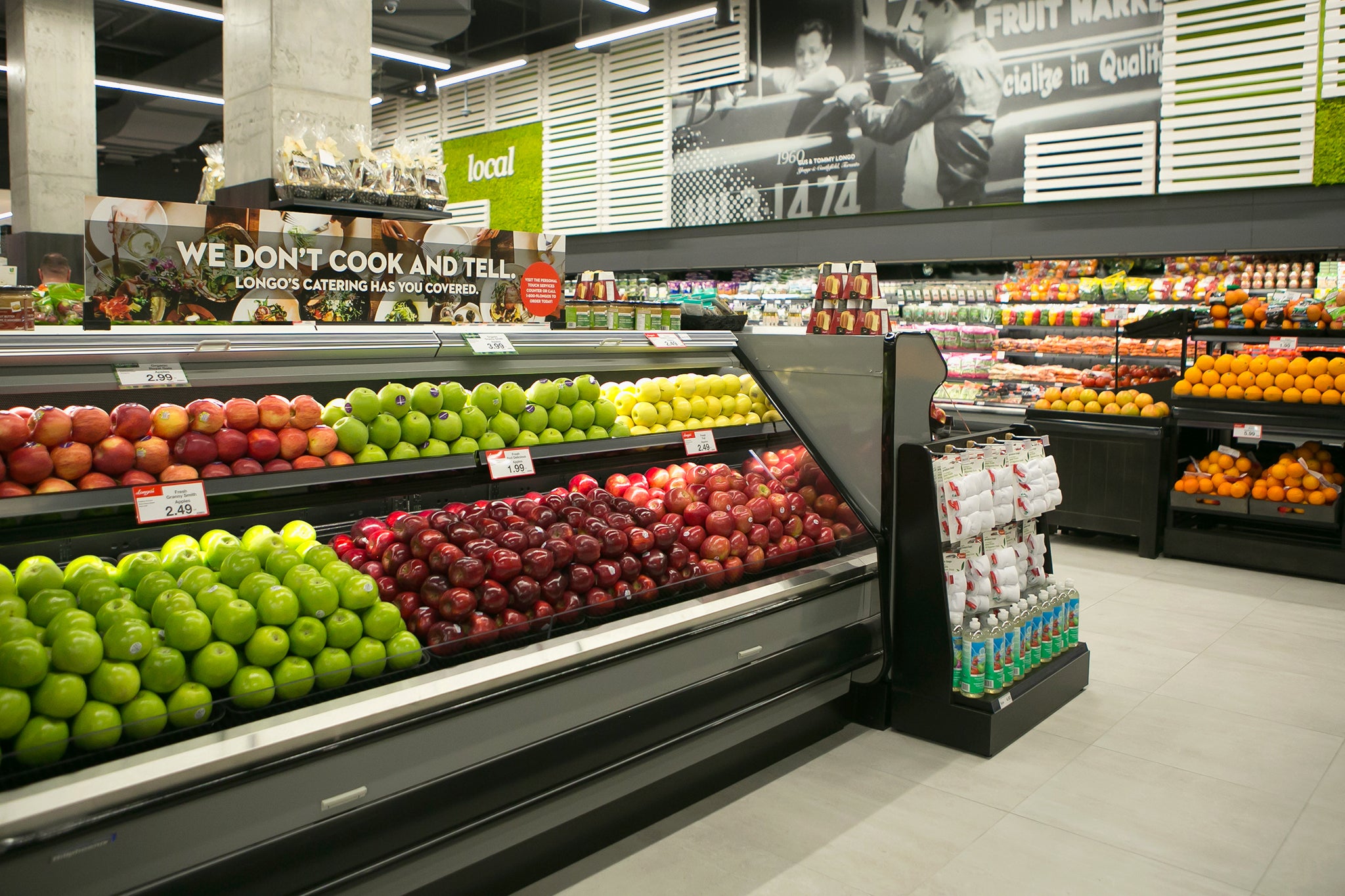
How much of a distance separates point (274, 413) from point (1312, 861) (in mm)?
3113

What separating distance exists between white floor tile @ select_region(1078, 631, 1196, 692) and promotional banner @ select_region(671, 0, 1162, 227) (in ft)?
15.9

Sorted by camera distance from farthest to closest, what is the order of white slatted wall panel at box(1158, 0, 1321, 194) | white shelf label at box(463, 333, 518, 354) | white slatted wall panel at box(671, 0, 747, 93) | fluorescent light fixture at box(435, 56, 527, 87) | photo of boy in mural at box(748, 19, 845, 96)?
fluorescent light fixture at box(435, 56, 527, 87)
white slatted wall panel at box(671, 0, 747, 93)
photo of boy in mural at box(748, 19, 845, 96)
white slatted wall panel at box(1158, 0, 1321, 194)
white shelf label at box(463, 333, 518, 354)

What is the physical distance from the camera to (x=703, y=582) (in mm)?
2928

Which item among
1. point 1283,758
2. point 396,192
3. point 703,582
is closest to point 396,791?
point 703,582

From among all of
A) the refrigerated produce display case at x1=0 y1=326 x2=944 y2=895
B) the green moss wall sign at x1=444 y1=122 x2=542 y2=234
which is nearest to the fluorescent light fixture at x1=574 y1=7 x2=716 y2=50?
the green moss wall sign at x1=444 y1=122 x2=542 y2=234

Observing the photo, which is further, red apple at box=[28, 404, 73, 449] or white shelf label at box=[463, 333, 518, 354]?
white shelf label at box=[463, 333, 518, 354]

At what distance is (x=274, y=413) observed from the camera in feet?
8.00

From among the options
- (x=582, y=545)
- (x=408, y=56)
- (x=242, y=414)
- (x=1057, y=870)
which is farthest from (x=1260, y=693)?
(x=408, y=56)

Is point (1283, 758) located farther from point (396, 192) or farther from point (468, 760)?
point (396, 192)

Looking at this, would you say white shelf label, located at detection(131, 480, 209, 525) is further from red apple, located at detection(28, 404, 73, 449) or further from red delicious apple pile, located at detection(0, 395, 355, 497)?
red apple, located at detection(28, 404, 73, 449)

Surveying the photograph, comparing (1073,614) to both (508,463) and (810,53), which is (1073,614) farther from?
(810,53)

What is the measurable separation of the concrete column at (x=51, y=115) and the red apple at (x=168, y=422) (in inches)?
324

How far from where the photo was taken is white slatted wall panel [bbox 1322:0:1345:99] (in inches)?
261

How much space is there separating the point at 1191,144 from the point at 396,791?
25.0 feet
